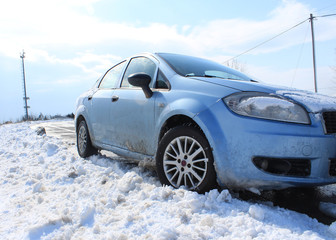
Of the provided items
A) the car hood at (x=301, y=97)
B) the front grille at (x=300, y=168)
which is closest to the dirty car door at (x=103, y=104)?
the car hood at (x=301, y=97)

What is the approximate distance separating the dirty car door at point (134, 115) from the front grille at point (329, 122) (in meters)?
1.72

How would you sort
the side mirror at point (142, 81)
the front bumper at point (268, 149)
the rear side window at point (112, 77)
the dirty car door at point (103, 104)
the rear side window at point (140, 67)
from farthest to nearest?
the rear side window at point (112, 77), the dirty car door at point (103, 104), the rear side window at point (140, 67), the side mirror at point (142, 81), the front bumper at point (268, 149)

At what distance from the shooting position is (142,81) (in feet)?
10.6

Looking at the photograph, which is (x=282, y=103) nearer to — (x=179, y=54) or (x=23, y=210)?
(x=179, y=54)

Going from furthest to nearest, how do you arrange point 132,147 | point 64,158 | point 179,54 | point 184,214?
point 64,158 → point 179,54 → point 132,147 → point 184,214

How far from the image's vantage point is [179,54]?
13.3 ft

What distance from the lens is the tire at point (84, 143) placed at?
16.1 feet

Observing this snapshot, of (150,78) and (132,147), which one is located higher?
(150,78)

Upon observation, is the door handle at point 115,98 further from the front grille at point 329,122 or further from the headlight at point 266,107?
the front grille at point 329,122

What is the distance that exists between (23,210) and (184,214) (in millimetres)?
1702

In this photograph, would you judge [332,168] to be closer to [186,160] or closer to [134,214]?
[186,160]

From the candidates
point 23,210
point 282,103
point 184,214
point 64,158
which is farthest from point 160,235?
point 64,158

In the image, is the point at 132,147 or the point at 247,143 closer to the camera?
the point at 247,143

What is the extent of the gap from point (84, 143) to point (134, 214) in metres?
2.95
